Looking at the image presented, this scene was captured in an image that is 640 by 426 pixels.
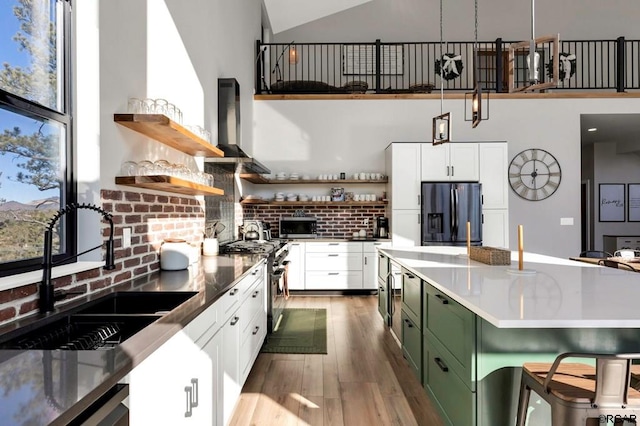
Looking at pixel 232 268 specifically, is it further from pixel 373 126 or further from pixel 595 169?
pixel 595 169

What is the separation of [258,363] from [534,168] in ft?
17.6

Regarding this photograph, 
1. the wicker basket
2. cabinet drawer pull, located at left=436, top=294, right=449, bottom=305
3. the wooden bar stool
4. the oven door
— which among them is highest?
the wicker basket

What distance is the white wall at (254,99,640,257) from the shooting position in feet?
19.1

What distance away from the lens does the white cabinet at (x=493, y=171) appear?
A: 5297mm

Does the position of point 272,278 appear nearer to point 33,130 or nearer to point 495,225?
point 33,130

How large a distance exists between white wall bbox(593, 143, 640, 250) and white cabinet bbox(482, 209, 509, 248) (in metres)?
4.03

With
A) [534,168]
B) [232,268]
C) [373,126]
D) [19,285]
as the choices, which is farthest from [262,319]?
[534,168]

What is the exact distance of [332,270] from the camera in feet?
17.5

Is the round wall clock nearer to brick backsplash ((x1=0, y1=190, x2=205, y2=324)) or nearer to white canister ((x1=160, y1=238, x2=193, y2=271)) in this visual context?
brick backsplash ((x1=0, y1=190, x2=205, y2=324))

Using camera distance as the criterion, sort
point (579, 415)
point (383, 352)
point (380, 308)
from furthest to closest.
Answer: point (380, 308)
point (383, 352)
point (579, 415)

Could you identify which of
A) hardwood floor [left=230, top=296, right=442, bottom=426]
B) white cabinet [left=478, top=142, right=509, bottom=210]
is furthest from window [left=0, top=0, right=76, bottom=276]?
white cabinet [left=478, top=142, right=509, bottom=210]

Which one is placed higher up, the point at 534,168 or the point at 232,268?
the point at 534,168

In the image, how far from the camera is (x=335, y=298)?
17.1 ft

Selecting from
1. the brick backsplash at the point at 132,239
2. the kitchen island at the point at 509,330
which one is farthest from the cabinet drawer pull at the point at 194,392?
the kitchen island at the point at 509,330
